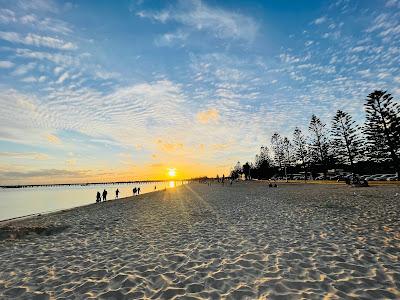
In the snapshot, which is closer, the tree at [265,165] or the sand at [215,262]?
the sand at [215,262]

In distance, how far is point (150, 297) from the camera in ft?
16.0

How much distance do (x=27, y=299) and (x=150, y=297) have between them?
7.88ft

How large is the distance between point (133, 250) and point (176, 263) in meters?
2.15

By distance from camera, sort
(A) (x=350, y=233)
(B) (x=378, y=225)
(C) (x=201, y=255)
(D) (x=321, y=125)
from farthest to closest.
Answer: (D) (x=321, y=125), (B) (x=378, y=225), (A) (x=350, y=233), (C) (x=201, y=255)

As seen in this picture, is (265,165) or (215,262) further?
(265,165)

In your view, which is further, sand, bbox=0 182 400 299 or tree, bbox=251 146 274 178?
tree, bbox=251 146 274 178

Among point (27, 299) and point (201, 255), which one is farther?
point (201, 255)

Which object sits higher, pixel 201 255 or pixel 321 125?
pixel 321 125

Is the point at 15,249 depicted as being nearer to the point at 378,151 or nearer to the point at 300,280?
the point at 300,280

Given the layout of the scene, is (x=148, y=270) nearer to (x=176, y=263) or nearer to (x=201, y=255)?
(x=176, y=263)

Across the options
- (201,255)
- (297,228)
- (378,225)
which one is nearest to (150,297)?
(201,255)

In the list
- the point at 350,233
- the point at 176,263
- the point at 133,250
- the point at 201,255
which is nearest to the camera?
the point at 176,263

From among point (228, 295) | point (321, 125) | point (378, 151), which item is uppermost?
point (321, 125)

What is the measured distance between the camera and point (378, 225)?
10094 millimetres
